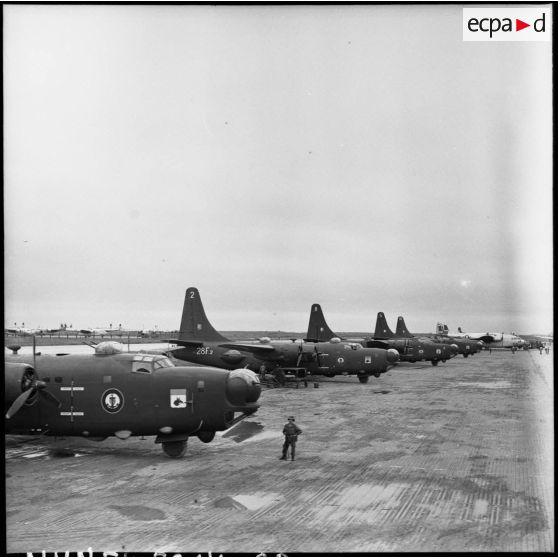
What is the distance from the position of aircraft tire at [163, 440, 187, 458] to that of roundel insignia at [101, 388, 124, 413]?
2155 mm

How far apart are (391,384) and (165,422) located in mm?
30094

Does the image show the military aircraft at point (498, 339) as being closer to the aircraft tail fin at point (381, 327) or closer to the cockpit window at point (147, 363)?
the aircraft tail fin at point (381, 327)

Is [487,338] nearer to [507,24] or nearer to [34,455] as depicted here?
[34,455]

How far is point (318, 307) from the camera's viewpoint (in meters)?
57.9

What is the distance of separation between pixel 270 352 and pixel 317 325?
15411mm

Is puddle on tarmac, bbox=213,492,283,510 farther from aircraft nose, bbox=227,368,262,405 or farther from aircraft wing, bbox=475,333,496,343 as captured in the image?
aircraft wing, bbox=475,333,496,343

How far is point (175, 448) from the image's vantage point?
19453 millimetres

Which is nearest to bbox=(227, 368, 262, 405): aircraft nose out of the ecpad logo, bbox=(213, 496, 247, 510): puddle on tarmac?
bbox=(213, 496, 247, 510): puddle on tarmac

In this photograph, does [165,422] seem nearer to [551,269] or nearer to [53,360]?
[53,360]

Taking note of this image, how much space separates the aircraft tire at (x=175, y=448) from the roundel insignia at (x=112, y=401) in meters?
2.15

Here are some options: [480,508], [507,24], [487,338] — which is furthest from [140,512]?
[487,338]

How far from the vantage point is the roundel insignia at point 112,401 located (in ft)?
62.5

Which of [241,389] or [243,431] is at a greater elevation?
[241,389]

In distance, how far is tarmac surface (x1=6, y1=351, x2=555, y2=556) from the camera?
12.7 metres
